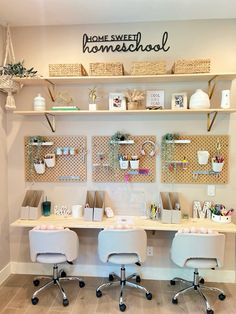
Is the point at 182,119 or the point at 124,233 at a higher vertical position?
the point at 182,119

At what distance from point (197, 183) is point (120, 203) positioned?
90 centimetres

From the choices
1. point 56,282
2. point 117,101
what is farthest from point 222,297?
point 117,101

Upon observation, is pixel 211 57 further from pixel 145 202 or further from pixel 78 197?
pixel 78 197

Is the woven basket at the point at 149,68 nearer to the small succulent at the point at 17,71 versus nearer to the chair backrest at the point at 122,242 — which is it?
the small succulent at the point at 17,71

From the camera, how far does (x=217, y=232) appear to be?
2326 millimetres

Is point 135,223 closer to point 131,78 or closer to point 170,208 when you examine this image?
point 170,208

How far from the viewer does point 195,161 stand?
9.03 feet

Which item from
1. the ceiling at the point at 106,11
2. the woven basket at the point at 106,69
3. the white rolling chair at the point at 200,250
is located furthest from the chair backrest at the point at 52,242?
the ceiling at the point at 106,11

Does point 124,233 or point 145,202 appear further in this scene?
point 145,202

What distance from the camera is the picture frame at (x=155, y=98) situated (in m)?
2.76

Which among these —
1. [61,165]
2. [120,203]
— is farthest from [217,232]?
[61,165]

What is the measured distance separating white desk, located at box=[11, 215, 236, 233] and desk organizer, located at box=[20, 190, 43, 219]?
0.20ft

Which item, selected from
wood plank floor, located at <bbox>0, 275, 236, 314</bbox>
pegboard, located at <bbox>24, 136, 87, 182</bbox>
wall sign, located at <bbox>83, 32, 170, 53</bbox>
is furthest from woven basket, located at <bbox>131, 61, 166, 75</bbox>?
wood plank floor, located at <bbox>0, 275, 236, 314</bbox>

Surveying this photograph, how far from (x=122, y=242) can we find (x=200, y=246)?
0.70 metres
